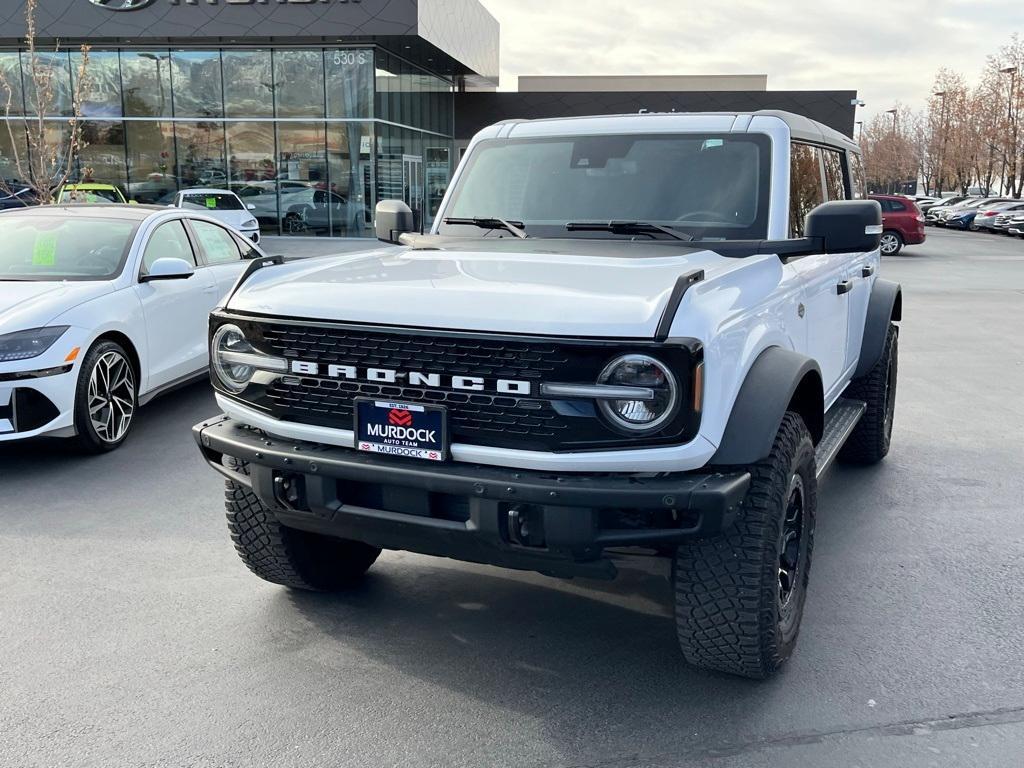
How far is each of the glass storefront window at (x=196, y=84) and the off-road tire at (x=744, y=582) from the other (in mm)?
27974

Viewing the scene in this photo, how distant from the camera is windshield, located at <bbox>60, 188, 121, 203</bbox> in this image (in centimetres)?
2031

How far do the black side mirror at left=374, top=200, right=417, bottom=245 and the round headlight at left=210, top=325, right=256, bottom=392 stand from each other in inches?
63.4

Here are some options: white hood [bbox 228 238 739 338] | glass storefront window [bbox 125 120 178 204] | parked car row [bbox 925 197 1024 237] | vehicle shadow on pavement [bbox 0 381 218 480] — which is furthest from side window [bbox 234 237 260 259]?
parked car row [bbox 925 197 1024 237]

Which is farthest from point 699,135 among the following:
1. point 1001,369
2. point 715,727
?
point 1001,369

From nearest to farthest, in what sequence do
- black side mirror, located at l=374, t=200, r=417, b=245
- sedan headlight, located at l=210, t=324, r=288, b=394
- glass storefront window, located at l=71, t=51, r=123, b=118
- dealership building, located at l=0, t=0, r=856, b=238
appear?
sedan headlight, located at l=210, t=324, r=288, b=394
black side mirror, located at l=374, t=200, r=417, b=245
dealership building, located at l=0, t=0, r=856, b=238
glass storefront window, located at l=71, t=51, r=123, b=118

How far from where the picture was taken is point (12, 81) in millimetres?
28578

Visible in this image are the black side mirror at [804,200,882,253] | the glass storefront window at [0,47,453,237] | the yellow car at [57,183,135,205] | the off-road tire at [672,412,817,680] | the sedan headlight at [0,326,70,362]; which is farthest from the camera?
the glass storefront window at [0,47,453,237]

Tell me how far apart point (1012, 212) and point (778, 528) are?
42.8 meters

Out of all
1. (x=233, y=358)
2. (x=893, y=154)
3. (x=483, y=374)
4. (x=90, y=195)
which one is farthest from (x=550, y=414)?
(x=893, y=154)

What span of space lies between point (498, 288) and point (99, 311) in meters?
3.98

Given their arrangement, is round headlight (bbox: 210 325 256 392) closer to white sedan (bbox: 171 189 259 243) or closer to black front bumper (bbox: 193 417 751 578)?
black front bumper (bbox: 193 417 751 578)

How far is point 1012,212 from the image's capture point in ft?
132

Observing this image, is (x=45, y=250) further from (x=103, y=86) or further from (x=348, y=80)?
(x=103, y=86)

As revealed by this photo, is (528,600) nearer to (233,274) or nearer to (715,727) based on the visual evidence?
(715,727)
